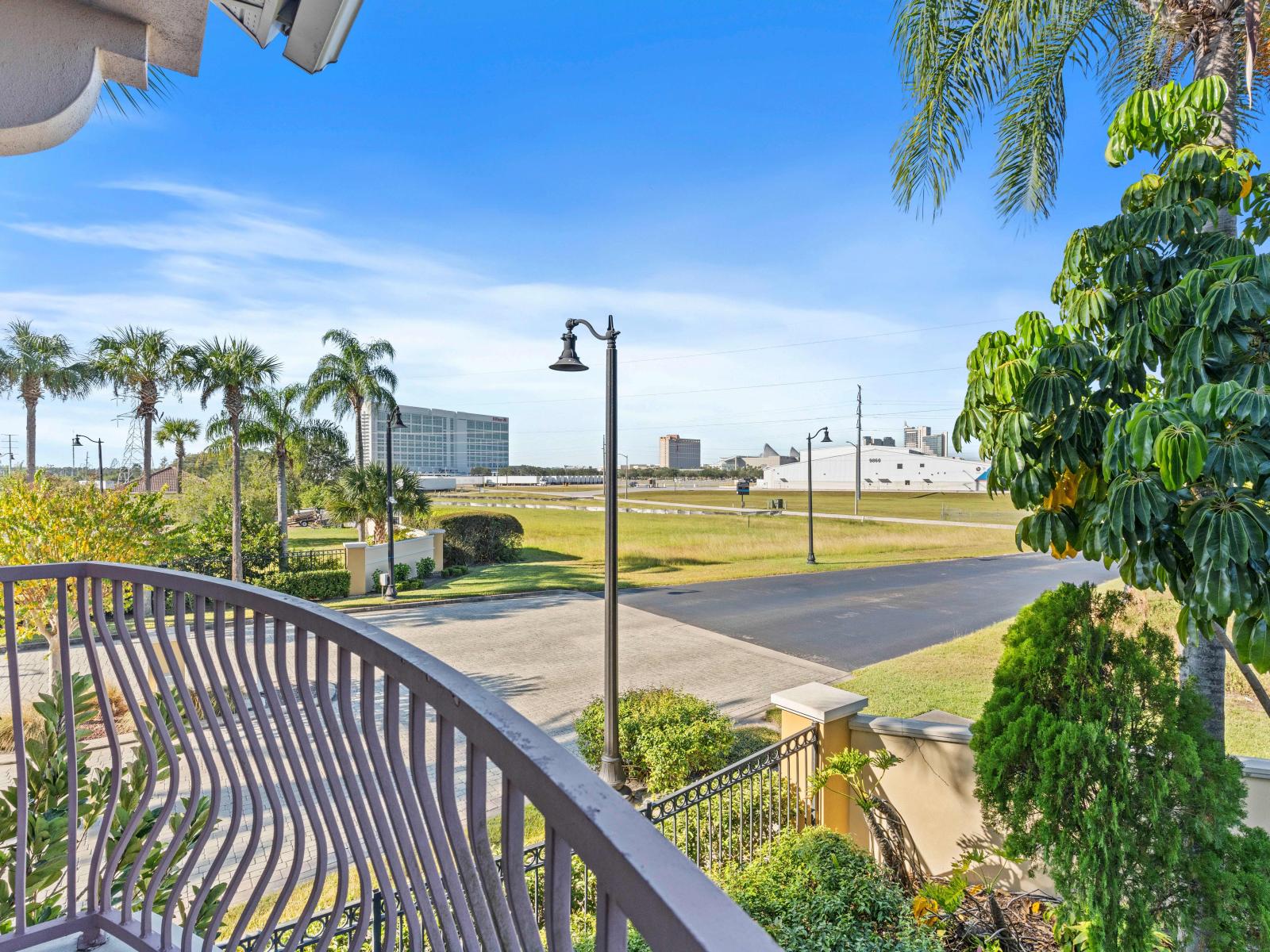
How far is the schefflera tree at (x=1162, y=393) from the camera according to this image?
2182 mm

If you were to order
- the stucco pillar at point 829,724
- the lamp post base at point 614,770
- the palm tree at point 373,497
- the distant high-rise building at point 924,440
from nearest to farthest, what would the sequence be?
the stucco pillar at point 829,724
the lamp post base at point 614,770
the palm tree at point 373,497
the distant high-rise building at point 924,440

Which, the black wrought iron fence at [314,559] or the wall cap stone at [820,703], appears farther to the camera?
the black wrought iron fence at [314,559]

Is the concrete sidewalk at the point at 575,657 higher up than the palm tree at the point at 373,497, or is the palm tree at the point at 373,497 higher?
the palm tree at the point at 373,497

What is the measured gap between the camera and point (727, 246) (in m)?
14.0

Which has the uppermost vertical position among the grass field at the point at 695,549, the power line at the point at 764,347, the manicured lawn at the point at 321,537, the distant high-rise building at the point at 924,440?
the power line at the point at 764,347

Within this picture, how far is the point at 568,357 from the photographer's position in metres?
→ 5.77

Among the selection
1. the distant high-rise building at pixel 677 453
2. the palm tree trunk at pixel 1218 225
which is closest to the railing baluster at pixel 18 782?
the palm tree trunk at pixel 1218 225

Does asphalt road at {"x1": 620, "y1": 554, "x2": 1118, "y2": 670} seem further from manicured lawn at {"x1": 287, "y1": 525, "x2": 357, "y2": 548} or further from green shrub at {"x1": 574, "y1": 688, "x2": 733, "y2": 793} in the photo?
manicured lawn at {"x1": 287, "y1": 525, "x2": 357, "y2": 548}

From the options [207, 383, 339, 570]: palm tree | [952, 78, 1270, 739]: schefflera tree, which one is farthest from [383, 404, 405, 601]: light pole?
[952, 78, 1270, 739]: schefflera tree

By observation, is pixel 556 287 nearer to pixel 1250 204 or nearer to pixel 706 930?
pixel 1250 204

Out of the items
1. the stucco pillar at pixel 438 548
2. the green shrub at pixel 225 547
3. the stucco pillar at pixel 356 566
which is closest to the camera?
the green shrub at pixel 225 547

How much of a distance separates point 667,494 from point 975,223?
48.5 meters

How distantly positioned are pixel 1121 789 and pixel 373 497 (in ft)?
53.9

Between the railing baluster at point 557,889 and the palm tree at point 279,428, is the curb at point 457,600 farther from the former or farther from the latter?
the railing baluster at point 557,889
